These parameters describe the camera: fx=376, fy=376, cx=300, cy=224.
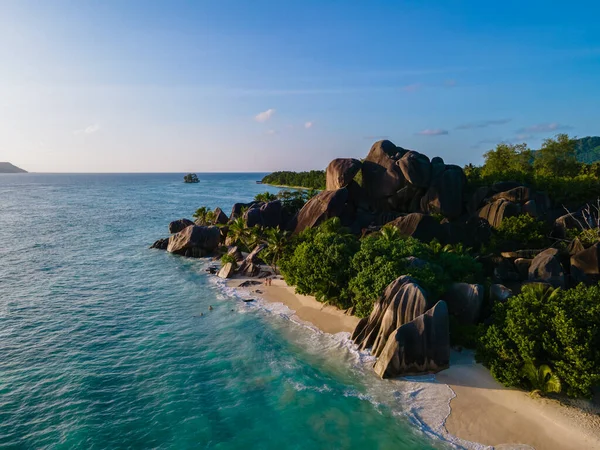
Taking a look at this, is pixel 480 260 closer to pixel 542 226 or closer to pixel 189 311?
pixel 542 226

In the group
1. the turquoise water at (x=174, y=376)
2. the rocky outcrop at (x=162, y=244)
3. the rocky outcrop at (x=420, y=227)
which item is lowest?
the turquoise water at (x=174, y=376)

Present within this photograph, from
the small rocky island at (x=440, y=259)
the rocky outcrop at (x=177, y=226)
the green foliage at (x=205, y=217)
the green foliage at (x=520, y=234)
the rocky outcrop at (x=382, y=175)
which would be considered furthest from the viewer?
the rocky outcrop at (x=177, y=226)

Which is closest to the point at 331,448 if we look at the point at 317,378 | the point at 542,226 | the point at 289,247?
the point at 317,378

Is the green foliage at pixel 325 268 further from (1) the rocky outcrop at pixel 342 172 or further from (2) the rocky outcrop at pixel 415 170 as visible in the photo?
(2) the rocky outcrop at pixel 415 170

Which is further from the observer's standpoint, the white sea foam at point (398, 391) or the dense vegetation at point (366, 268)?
the dense vegetation at point (366, 268)

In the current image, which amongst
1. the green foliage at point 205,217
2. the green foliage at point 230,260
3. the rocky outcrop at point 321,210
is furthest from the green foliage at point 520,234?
the green foliage at point 205,217

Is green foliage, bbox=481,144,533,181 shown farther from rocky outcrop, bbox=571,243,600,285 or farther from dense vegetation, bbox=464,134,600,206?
rocky outcrop, bbox=571,243,600,285

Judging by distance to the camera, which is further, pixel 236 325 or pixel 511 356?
pixel 236 325
